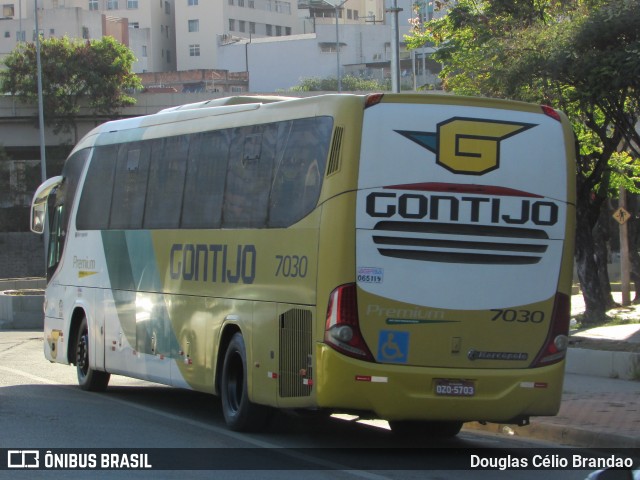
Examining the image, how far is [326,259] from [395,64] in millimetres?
11756

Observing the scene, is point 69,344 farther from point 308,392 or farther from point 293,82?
point 293,82

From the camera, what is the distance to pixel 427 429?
1250cm

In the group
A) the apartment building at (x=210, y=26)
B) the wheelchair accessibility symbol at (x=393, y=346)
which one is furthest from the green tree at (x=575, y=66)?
the apartment building at (x=210, y=26)

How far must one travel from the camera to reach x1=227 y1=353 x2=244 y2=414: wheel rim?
1216 centimetres

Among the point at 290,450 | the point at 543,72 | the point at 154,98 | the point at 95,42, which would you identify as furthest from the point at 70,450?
the point at 95,42

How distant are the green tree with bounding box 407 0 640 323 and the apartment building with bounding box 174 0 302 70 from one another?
8764 cm

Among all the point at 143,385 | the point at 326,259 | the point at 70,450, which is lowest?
the point at 143,385

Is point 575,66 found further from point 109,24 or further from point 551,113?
point 109,24

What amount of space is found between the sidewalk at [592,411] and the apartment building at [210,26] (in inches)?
3866

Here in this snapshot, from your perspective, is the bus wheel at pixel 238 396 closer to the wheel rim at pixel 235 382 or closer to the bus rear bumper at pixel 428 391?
the wheel rim at pixel 235 382

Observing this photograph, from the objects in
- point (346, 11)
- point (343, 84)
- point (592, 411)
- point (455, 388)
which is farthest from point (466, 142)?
point (346, 11)

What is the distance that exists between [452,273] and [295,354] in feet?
5.62

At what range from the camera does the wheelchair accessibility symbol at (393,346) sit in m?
10.3

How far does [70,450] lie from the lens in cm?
1033
